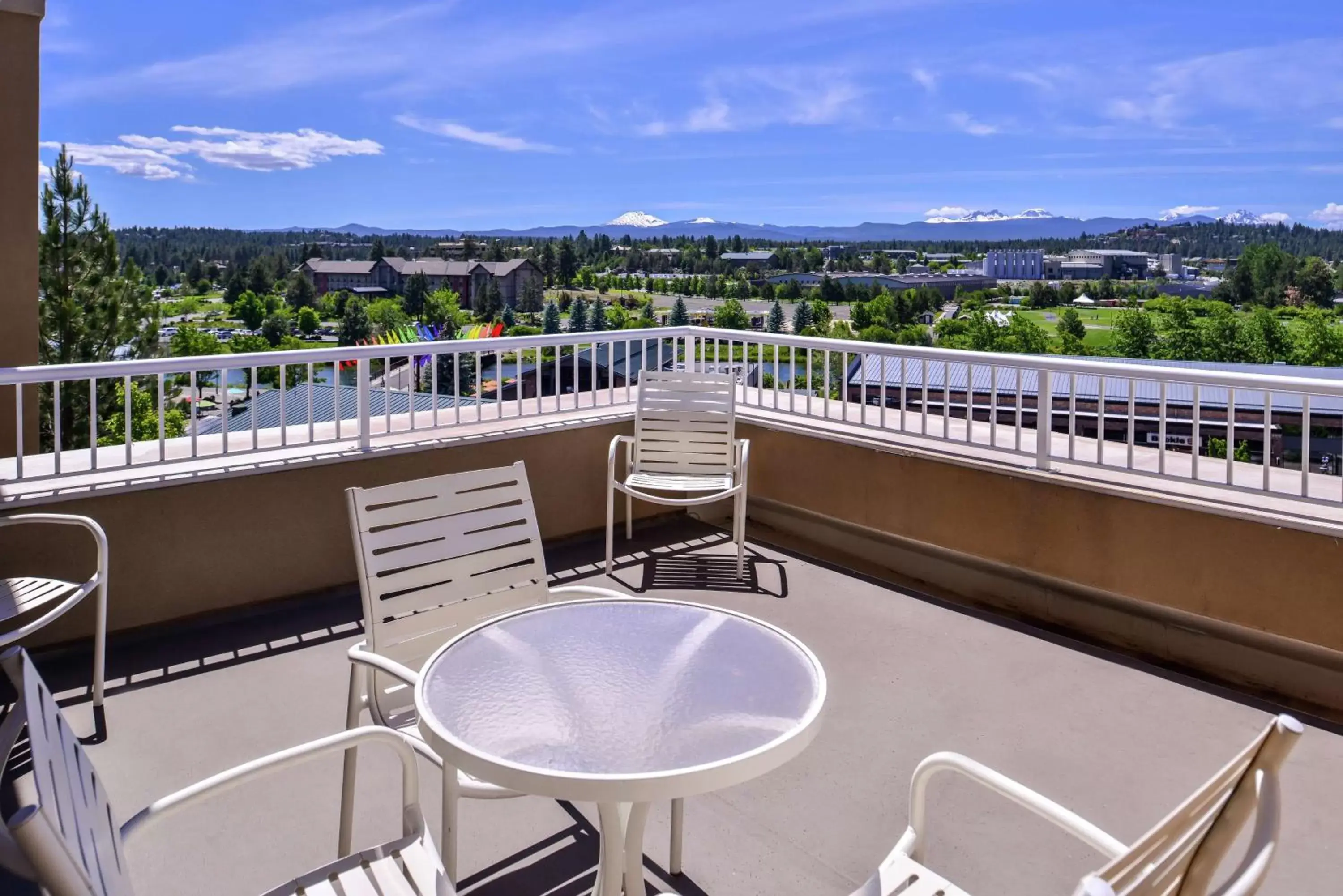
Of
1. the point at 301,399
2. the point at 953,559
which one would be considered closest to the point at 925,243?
the point at 301,399

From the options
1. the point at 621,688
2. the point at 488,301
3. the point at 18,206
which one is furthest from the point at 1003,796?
the point at 488,301

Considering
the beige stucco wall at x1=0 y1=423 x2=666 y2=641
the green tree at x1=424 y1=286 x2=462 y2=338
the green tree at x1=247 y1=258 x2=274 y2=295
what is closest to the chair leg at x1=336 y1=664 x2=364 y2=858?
the beige stucco wall at x1=0 y1=423 x2=666 y2=641

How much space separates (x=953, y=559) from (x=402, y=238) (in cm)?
4041

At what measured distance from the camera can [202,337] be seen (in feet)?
121

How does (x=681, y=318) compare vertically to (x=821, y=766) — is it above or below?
above

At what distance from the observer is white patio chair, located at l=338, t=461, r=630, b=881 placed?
6.70 feet

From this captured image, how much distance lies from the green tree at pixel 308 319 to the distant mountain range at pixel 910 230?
5.30 metres

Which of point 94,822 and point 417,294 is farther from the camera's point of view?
point 417,294

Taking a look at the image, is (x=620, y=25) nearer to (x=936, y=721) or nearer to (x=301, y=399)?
(x=301, y=399)

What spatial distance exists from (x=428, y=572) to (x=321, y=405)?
1618 cm

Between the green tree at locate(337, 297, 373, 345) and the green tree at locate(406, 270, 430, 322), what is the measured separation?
10.7 feet

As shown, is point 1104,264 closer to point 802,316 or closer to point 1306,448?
point 802,316

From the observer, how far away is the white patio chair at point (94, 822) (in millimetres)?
901

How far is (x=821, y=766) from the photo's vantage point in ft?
8.68
